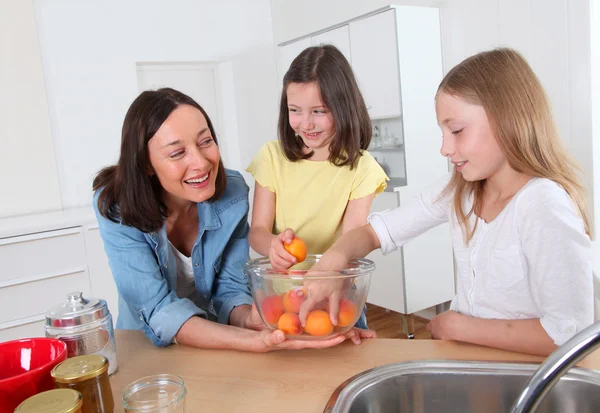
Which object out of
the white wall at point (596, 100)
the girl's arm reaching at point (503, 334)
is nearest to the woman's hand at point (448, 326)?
the girl's arm reaching at point (503, 334)

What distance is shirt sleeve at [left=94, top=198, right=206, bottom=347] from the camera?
3.88 ft

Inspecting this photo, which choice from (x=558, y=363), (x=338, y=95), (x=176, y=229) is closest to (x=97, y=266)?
(x=176, y=229)

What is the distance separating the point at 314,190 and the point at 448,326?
64cm

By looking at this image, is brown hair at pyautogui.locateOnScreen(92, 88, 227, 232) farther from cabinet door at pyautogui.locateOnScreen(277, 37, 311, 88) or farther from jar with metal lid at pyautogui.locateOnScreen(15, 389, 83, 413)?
cabinet door at pyautogui.locateOnScreen(277, 37, 311, 88)

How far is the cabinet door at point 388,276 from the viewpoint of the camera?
328cm

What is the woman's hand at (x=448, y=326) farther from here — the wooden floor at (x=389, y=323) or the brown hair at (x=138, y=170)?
the wooden floor at (x=389, y=323)

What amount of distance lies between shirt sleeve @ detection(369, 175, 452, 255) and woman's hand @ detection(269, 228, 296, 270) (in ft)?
1.01

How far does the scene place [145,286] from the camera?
1.25 m

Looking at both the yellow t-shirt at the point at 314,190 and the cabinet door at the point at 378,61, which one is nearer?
the yellow t-shirt at the point at 314,190

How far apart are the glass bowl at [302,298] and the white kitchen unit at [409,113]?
2.26 metres

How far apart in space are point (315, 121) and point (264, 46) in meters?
3.62

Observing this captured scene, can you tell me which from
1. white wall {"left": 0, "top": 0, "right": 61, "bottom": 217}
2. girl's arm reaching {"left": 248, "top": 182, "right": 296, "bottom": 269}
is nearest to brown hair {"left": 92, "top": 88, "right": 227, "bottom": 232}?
girl's arm reaching {"left": 248, "top": 182, "right": 296, "bottom": 269}

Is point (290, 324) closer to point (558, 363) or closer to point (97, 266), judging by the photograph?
point (558, 363)

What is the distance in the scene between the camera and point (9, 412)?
75 centimetres
